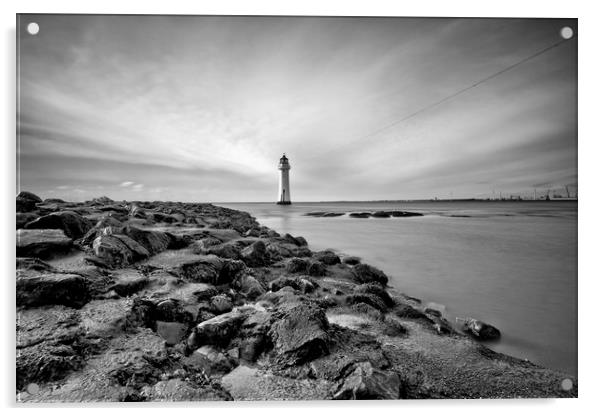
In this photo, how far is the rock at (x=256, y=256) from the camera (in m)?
4.80

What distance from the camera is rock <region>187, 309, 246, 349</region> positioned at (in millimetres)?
2432

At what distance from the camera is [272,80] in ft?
12.5

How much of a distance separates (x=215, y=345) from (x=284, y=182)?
3364 mm

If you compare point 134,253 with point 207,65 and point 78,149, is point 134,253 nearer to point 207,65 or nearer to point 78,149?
point 78,149

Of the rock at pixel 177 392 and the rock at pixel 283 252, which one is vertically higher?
the rock at pixel 283 252

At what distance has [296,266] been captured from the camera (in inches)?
186

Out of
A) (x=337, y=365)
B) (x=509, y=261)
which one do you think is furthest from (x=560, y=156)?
(x=337, y=365)

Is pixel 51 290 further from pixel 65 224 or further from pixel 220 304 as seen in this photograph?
pixel 65 224

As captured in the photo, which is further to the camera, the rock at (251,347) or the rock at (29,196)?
the rock at (29,196)

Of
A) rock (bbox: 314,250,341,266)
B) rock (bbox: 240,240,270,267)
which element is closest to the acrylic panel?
rock (bbox: 240,240,270,267)

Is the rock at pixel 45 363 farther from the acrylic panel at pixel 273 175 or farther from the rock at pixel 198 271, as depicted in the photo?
the rock at pixel 198 271

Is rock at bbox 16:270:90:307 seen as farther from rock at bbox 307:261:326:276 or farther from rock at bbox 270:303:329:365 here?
rock at bbox 307:261:326:276

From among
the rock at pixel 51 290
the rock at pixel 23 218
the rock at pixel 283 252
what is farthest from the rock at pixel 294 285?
the rock at pixel 23 218

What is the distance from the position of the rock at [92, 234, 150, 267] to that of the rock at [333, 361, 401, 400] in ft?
10.4
